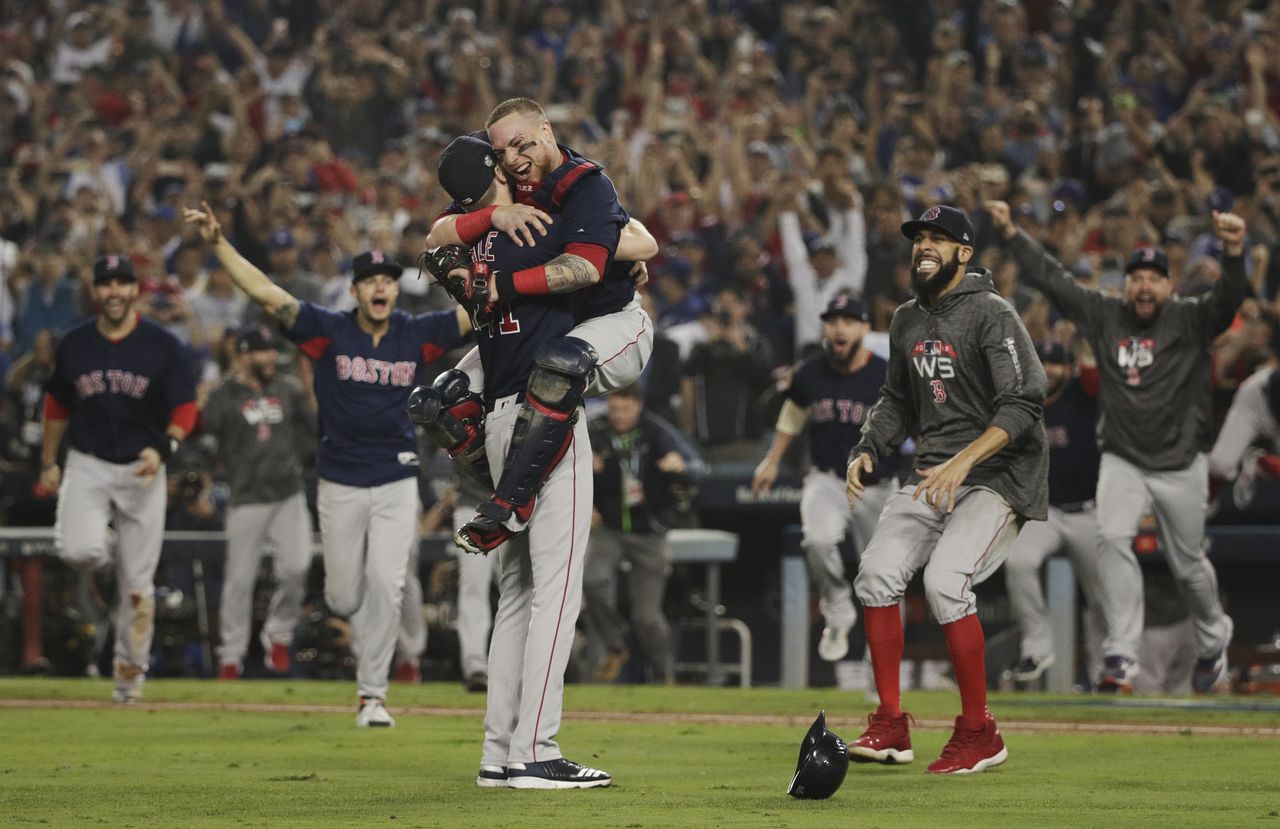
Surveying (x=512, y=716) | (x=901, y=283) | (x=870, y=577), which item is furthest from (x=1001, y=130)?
(x=512, y=716)

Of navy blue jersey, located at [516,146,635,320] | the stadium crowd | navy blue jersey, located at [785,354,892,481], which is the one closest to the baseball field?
navy blue jersey, located at [785,354,892,481]

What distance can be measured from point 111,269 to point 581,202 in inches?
213

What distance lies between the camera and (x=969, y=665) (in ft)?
24.3

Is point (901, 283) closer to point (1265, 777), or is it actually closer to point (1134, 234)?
point (1134, 234)

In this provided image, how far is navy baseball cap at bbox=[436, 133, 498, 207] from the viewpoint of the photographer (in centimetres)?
668

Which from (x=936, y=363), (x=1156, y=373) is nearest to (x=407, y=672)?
(x=1156, y=373)

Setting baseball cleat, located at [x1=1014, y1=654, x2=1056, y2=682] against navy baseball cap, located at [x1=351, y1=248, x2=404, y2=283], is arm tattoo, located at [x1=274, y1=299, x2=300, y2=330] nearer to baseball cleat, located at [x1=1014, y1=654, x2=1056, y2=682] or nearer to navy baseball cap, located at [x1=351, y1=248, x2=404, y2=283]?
navy baseball cap, located at [x1=351, y1=248, x2=404, y2=283]

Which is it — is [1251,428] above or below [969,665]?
above

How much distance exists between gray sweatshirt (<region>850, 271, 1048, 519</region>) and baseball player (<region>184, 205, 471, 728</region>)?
320cm

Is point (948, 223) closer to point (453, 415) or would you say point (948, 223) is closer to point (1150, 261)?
point (453, 415)

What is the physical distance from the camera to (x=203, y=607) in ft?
52.3

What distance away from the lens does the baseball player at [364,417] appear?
9953 millimetres

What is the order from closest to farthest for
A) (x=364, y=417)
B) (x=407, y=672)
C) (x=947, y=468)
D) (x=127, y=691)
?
(x=947, y=468) < (x=364, y=417) < (x=127, y=691) < (x=407, y=672)

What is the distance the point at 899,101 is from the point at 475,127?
5.02 m
